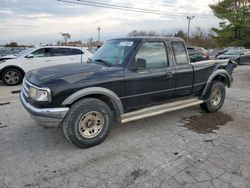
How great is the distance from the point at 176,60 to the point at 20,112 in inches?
153

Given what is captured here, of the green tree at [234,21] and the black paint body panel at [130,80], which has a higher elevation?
the green tree at [234,21]

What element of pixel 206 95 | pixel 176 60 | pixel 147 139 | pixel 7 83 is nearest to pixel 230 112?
pixel 206 95

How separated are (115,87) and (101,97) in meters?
0.30

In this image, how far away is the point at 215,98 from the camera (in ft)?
20.3

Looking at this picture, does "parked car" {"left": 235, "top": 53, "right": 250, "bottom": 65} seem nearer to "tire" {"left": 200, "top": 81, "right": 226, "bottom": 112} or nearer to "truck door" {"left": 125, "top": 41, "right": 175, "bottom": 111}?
"tire" {"left": 200, "top": 81, "right": 226, "bottom": 112}

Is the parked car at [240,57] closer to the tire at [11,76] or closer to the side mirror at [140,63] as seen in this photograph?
the tire at [11,76]

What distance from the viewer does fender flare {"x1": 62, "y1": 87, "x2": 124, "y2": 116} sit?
12.9ft

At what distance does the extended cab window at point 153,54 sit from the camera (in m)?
4.76

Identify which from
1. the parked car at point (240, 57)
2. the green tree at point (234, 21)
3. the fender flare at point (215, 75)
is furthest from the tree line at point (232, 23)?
the fender flare at point (215, 75)

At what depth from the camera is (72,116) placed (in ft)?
13.0

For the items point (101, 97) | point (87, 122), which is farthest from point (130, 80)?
point (87, 122)

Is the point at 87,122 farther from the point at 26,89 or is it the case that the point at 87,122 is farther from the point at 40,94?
the point at 26,89

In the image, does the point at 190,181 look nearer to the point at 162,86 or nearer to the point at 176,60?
the point at 162,86

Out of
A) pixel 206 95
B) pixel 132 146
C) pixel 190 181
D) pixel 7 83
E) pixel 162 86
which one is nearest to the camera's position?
pixel 190 181
